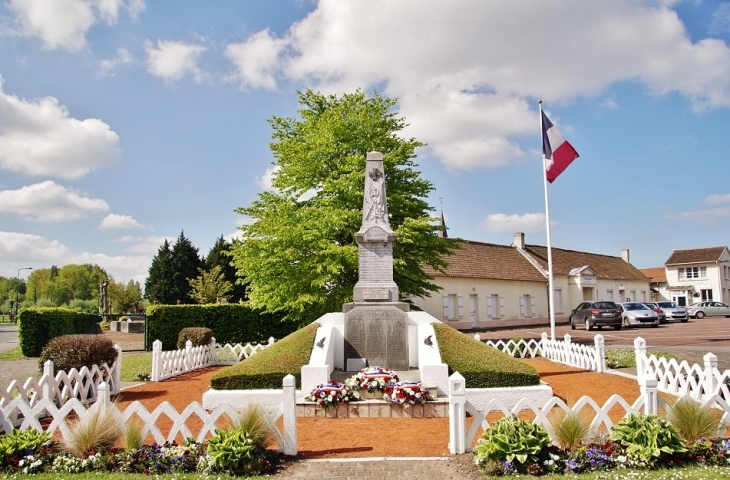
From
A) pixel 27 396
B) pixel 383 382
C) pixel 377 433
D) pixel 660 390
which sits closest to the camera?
pixel 377 433

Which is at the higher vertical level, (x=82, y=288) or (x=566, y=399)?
(x=82, y=288)

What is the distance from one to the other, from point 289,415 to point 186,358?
37.1 ft

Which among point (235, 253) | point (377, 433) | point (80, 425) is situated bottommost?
point (377, 433)

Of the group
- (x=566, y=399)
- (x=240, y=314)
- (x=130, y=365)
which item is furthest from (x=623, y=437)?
(x=240, y=314)

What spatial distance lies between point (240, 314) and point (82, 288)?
9481 cm

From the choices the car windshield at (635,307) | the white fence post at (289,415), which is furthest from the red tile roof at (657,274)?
the white fence post at (289,415)

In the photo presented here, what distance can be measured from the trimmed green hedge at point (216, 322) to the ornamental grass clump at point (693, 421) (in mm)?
19226

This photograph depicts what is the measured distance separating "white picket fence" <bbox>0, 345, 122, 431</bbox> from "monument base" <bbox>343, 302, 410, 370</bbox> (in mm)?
5426

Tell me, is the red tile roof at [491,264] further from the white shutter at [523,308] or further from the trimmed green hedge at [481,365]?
the trimmed green hedge at [481,365]

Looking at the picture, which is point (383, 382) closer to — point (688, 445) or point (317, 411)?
point (317, 411)

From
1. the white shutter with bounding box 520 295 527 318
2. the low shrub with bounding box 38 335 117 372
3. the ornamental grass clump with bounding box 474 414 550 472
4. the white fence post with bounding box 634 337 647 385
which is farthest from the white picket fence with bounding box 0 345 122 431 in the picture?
the white shutter with bounding box 520 295 527 318

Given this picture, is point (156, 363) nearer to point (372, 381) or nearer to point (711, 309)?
point (372, 381)

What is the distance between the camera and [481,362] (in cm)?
1162

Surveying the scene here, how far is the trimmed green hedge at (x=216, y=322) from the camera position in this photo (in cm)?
2408
